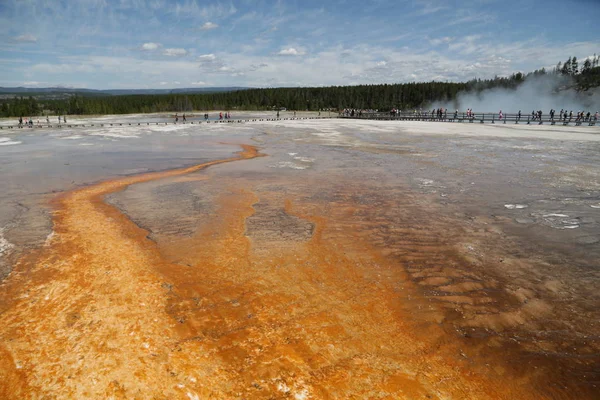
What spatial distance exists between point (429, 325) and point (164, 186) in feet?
28.3

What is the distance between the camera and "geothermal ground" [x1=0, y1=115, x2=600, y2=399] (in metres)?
3.37

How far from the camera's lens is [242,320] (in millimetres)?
4164

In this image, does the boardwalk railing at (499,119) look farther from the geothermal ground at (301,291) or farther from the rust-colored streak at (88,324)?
the rust-colored streak at (88,324)

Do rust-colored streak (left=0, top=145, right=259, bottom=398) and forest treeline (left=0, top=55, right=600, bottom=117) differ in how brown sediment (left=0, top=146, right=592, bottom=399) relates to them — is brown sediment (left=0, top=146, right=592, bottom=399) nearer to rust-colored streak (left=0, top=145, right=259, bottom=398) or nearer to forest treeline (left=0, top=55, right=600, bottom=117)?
rust-colored streak (left=0, top=145, right=259, bottom=398)

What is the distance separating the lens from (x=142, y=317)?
421 centimetres

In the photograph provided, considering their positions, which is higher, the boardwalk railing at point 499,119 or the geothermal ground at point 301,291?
the boardwalk railing at point 499,119

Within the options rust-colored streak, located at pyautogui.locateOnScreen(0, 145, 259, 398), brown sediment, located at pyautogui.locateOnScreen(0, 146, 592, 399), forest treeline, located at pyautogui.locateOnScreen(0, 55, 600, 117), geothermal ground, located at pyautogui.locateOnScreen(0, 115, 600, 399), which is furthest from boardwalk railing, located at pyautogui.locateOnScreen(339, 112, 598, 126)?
forest treeline, located at pyautogui.locateOnScreen(0, 55, 600, 117)

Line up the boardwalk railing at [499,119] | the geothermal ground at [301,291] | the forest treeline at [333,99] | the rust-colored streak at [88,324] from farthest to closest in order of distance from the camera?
the forest treeline at [333,99] < the boardwalk railing at [499,119] < the geothermal ground at [301,291] < the rust-colored streak at [88,324]

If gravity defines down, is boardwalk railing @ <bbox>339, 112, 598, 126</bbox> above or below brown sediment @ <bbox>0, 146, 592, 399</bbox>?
above

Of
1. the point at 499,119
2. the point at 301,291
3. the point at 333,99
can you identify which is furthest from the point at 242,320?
the point at 333,99

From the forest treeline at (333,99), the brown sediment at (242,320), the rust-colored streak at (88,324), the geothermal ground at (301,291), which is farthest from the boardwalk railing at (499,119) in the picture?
the forest treeline at (333,99)

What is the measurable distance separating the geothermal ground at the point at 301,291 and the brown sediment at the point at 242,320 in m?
0.02

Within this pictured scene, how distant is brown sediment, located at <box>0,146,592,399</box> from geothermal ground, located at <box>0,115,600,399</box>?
19 millimetres

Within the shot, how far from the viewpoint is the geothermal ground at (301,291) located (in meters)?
3.37
